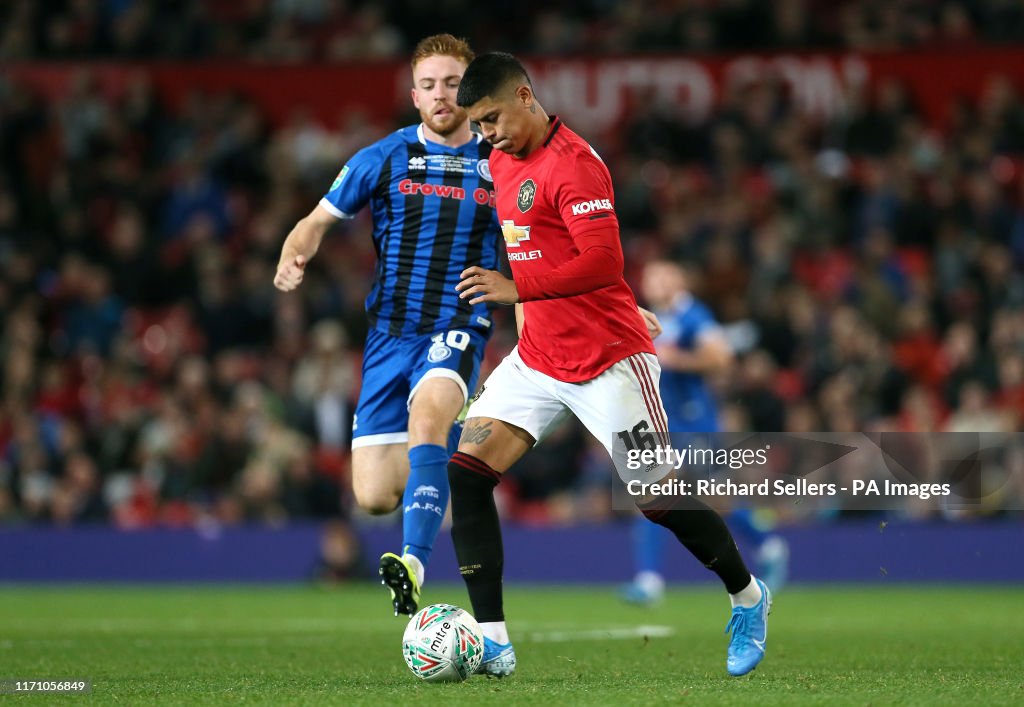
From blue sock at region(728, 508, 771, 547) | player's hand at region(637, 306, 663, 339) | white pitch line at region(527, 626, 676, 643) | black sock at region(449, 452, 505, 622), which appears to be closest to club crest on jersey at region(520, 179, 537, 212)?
player's hand at region(637, 306, 663, 339)

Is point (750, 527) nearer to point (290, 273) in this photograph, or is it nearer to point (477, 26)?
point (290, 273)

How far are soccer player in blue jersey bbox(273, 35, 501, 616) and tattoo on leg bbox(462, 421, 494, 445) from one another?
0.92 metres

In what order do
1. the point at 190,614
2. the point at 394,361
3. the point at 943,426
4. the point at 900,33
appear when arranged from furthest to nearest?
the point at 900,33
the point at 943,426
the point at 190,614
the point at 394,361

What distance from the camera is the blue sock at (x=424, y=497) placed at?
23.5ft

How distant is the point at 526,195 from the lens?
6.23 meters

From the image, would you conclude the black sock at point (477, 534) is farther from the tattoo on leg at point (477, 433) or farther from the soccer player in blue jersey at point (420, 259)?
the soccer player in blue jersey at point (420, 259)

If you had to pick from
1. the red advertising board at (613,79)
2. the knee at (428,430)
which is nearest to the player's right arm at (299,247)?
the knee at (428,430)

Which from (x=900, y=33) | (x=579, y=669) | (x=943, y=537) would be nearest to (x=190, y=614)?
(x=579, y=669)

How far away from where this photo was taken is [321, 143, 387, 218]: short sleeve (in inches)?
292

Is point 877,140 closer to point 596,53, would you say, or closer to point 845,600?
point 596,53

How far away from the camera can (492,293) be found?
19.2 ft

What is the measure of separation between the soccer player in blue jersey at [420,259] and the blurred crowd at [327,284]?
287 inches

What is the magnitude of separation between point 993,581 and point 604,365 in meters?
9.76

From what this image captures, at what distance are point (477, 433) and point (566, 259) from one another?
30.9 inches
